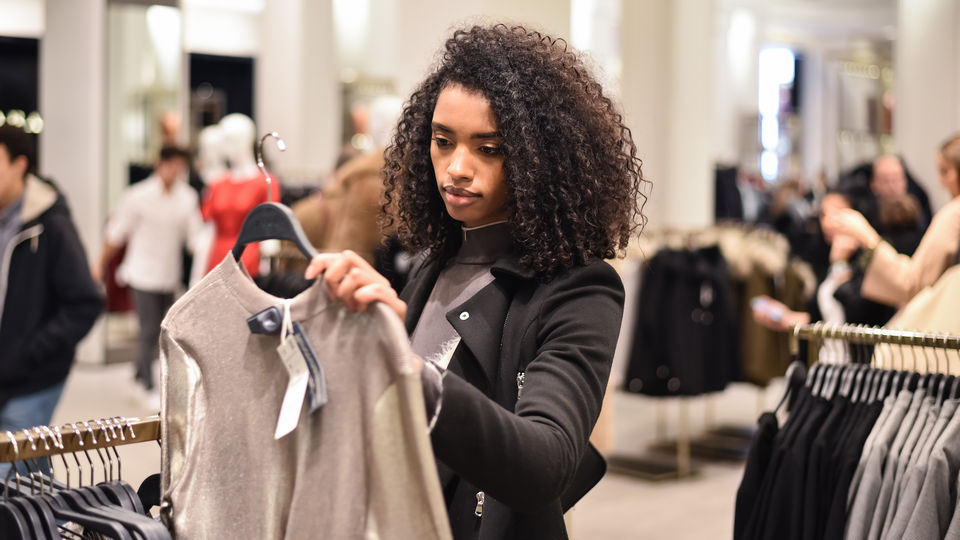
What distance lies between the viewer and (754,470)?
2.36m

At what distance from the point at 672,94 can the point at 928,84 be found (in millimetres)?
1872

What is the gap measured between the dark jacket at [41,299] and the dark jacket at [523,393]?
1.93 m

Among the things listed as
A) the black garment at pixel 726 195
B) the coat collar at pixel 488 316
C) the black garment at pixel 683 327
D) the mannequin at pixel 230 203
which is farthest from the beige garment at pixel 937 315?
the black garment at pixel 726 195

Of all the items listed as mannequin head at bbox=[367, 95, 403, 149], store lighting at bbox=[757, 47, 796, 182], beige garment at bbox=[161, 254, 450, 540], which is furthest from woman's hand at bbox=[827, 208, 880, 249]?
store lighting at bbox=[757, 47, 796, 182]

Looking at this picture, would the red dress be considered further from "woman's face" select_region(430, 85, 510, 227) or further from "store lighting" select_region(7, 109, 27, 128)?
"woman's face" select_region(430, 85, 510, 227)

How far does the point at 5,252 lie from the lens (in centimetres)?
329

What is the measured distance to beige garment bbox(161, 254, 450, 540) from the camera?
1.26 m

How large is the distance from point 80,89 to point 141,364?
2.53 m

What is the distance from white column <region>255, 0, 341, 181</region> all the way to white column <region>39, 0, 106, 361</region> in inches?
60.5

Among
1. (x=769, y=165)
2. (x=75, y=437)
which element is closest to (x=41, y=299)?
(x=75, y=437)

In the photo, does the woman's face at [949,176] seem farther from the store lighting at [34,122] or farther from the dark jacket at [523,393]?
the store lighting at [34,122]

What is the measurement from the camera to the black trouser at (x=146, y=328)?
6.94m

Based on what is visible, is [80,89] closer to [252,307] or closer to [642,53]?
[642,53]

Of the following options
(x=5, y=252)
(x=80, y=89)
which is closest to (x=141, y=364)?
(x=80, y=89)
